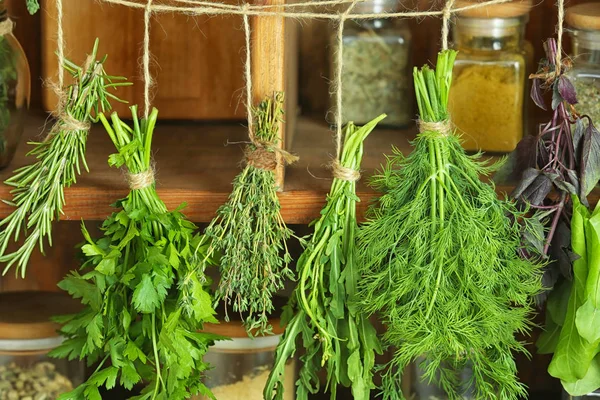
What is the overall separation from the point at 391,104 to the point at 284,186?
30 cm

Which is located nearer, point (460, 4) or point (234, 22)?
point (460, 4)

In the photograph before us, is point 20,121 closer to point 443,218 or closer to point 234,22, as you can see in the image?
point 234,22

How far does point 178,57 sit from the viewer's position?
1348 mm

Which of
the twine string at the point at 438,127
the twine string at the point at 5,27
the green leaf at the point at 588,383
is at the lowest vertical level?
the green leaf at the point at 588,383

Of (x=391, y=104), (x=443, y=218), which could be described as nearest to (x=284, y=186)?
(x=443, y=218)

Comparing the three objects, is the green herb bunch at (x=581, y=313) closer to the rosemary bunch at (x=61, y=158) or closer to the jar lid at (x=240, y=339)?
the jar lid at (x=240, y=339)

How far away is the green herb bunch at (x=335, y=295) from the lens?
98 cm

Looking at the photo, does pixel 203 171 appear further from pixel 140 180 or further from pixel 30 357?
pixel 30 357

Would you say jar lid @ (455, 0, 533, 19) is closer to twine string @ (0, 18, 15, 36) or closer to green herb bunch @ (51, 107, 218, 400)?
green herb bunch @ (51, 107, 218, 400)

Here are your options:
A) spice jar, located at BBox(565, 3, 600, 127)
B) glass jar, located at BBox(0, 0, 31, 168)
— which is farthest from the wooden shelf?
spice jar, located at BBox(565, 3, 600, 127)

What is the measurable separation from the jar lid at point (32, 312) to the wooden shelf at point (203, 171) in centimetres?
21

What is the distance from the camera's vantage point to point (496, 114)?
3.77 feet

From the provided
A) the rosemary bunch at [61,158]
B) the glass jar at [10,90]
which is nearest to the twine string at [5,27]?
the glass jar at [10,90]

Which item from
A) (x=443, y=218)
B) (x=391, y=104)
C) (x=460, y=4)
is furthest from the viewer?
(x=391, y=104)
